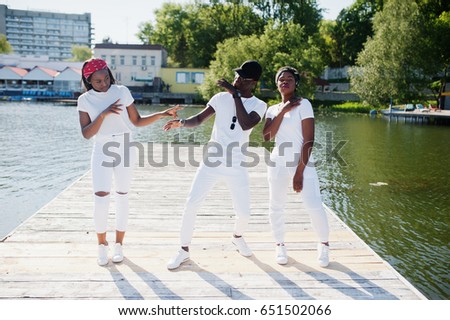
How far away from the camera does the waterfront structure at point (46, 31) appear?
486 ft

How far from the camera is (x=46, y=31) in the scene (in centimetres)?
15425

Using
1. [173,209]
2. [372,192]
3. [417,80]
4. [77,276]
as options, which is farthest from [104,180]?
[417,80]

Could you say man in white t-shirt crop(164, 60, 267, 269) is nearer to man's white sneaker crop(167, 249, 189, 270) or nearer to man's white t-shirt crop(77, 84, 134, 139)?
man's white sneaker crop(167, 249, 189, 270)

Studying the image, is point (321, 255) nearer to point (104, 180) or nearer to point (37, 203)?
point (104, 180)

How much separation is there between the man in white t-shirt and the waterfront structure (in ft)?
519

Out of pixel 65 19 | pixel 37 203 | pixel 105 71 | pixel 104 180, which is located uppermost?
pixel 65 19

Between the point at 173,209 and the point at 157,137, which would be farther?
the point at 157,137

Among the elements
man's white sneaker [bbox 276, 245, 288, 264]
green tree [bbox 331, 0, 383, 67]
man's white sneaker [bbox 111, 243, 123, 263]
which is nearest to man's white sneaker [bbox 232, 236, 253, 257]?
man's white sneaker [bbox 276, 245, 288, 264]

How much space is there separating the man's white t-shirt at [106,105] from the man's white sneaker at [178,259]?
1166 millimetres

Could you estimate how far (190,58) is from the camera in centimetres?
6378

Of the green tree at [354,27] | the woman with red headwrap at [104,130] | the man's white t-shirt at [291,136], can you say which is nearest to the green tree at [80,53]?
the green tree at [354,27]

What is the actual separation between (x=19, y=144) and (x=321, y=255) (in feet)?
52.4

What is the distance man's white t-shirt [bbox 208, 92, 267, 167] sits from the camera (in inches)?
139

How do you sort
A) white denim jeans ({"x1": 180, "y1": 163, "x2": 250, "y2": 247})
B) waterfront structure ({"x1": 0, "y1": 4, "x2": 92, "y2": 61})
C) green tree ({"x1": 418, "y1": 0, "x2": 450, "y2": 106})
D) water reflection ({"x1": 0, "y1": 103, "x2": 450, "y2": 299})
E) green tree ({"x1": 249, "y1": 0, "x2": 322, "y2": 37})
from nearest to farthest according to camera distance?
white denim jeans ({"x1": 180, "y1": 163, "x2": 250, "y2": 247}) < water reflection ({"x1": 0, "y1": 103, "x2": 450, "y2": 299}) < green tree ({"x1": 418, "y1": 0, "x2": 450, "y2": 106}) < green tree ({"x1": 249, "y1": 0, "x2": 322, "y2": 37}) < waterfront structure ({"x1": 0, "y1": 4, "x2": 92, "y2": 61})
